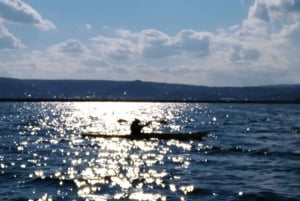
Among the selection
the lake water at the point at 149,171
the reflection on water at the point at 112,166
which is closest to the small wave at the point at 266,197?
the lake water at the point at 149,171

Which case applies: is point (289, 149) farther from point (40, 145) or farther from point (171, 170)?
point (40, 145)

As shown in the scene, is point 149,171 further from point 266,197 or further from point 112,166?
point 266,197

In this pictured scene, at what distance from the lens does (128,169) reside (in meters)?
34.1

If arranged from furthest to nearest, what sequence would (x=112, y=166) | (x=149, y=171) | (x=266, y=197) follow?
(x=112, y=166), (x=149, y=171), (x=266, y=197)

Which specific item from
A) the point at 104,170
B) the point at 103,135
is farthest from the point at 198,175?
the point at 103,135

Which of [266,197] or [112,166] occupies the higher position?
[266,197]

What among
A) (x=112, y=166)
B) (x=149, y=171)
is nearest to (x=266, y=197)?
(x=149, y=171)

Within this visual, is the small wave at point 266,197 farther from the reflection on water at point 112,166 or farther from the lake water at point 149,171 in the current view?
the reflection on water at point 112,166

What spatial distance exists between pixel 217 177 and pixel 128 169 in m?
6.42

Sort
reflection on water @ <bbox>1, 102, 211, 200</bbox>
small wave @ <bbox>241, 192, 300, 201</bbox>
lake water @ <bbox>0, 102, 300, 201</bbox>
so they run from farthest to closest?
reflection on water @ <bbox>1, 102, 211, 200</bbox> < lake water @ <bbox>0, 102, 300, 201</bbox> < small wave @ <bbox>241, 192, 300, 201</bbox>

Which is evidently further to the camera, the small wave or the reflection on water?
the reflection on water

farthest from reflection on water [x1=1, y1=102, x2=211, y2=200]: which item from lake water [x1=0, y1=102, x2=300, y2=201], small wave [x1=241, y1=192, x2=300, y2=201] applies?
small wave [x1=241, y1=192, x2=300, y2=201]

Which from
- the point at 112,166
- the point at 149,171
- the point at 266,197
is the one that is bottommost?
the point at 112,166

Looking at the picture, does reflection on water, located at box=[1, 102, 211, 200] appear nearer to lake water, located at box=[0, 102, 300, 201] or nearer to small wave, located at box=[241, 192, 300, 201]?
lake water, located at box=[0, 102, 300, 201]
